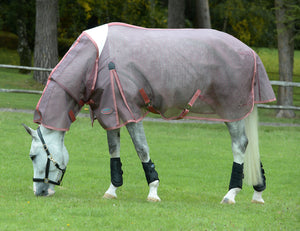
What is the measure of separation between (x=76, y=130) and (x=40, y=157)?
22.3 feet

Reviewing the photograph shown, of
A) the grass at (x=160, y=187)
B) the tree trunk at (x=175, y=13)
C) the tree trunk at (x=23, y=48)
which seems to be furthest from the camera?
the tree trunk at (x=23, y=48)

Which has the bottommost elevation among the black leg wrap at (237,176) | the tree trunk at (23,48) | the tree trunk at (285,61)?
the tree trunk at (23,48)

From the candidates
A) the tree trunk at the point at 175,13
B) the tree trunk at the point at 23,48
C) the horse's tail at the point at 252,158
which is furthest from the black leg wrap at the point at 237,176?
the tree trunk at the point at 23,48

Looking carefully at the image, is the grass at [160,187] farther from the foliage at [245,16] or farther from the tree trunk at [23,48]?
the foliage at [245,16]

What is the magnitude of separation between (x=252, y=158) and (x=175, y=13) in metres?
14.6

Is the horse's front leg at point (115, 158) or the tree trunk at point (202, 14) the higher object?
the horse's front leg at point (115, 158)

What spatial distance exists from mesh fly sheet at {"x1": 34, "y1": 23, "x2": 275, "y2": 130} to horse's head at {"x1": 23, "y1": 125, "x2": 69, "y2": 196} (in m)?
0.16

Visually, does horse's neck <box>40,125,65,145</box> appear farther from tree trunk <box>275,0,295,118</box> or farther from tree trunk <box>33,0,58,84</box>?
tree trunk <box>33,0,58,84</box>

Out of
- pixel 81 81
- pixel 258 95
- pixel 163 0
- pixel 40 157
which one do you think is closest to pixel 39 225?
pixel 40 157

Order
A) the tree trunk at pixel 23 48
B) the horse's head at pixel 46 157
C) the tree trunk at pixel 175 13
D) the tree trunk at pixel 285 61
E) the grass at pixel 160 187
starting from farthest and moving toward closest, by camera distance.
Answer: the tree trunk at pixel 23 48
the tree trunk at pixel 175 13
the tree trunk at pixel 285 61
the horse's head at pixel 46 157
the grass at pixel 160 187

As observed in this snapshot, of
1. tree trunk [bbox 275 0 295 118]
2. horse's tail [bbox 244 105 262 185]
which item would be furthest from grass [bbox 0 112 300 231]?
tree trunk [bbox 275 0 295 118]

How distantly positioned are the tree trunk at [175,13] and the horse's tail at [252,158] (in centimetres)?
1415

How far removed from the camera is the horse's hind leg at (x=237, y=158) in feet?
21.7

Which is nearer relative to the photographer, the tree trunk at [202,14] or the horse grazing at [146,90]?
the horse grazing at [146,90]
